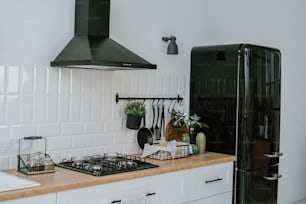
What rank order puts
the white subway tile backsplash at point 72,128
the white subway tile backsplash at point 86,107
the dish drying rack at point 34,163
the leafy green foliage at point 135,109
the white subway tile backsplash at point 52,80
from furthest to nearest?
the leafy green foliage at point 135,109 < the white subway tile backsplash at point 86,107 < the white subway tile backsplash at point 72,128 < the white subway tile backsplash at point 52,80 < the dish drying rack at point 34,163

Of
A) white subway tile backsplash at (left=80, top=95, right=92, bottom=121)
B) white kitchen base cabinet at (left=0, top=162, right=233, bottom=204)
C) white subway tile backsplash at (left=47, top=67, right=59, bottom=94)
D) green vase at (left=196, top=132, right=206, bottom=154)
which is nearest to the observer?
white kitchen base cabinet at (left=0, top=162, right=233, bottom=204)

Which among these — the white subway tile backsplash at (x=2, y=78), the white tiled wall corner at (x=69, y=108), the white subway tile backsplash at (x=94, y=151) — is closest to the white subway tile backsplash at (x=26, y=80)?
the white tiled wall corner at (x=69, y=108)

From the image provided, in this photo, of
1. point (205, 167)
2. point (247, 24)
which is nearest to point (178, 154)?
point (205, 167)

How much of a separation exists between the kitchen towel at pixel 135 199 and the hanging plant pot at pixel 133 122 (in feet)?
2.46

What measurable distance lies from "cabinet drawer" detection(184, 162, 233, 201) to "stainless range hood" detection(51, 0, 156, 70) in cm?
88

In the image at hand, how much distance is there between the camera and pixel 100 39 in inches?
114

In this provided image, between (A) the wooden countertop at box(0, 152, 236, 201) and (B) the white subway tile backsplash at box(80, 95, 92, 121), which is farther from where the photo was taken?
(B) the white subway tile backsplash at box(80, 95, 92, 121)

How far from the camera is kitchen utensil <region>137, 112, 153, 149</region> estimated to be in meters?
3.45

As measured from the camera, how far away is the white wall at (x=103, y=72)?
8.75ft

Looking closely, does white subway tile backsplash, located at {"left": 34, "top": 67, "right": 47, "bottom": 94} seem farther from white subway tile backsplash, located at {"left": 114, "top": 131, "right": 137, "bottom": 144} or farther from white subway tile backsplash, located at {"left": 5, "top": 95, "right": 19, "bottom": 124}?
white subway tile backsplash, located at {"left": 114, "top": 131, "right": 137, "bottom": 144}

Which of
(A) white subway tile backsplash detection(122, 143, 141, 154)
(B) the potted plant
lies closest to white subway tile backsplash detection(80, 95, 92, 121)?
(A) white subway tile backsplash detection(122, 143, 141, 154)

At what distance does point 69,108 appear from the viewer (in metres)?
2.98

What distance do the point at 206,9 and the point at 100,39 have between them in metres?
1.54

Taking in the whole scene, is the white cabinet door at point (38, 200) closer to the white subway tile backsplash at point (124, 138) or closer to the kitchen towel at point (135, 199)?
the kitchen towel at point (135, 199)
